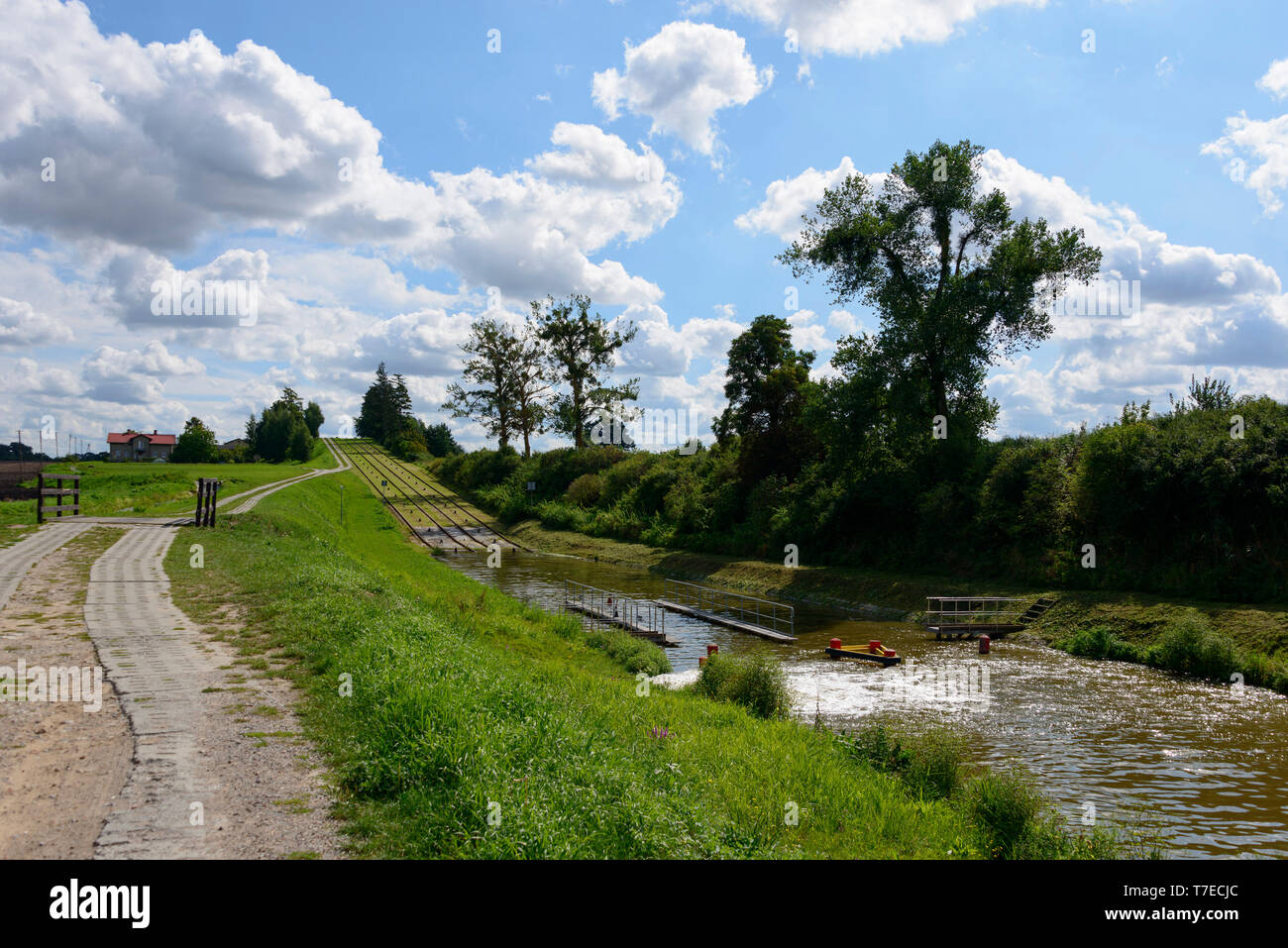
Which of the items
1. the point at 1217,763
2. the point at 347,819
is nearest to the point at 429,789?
the point at 347,819

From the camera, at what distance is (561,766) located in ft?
23.9

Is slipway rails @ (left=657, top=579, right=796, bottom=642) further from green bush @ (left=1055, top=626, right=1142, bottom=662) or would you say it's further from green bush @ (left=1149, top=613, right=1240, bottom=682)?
green bush @ (left=1149, top=613, right=1240, bottom=682)

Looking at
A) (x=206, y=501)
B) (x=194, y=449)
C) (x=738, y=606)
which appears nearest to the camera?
(x=206, y=501)

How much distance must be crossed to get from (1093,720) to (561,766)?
13.9 meters

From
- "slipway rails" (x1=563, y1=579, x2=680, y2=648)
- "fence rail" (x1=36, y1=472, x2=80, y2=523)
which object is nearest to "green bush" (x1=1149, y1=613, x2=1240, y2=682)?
"slipway rails" (x1=563, y1=579, x2=680, y2=648)

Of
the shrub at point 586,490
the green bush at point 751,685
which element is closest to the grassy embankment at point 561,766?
the green bush at point 751,685

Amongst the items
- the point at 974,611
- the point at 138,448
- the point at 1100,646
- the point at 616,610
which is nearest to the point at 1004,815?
the point at 1100,646

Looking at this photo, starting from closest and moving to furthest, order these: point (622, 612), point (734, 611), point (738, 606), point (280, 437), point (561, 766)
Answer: point (561, 766) → point (622, 612) → point (734, 611) → point (738, 606) → point (280, 437)

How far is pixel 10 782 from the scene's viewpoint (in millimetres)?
6656

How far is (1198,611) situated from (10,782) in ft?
86.2

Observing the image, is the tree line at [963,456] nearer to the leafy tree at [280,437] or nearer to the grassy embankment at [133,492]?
the grassy embankment at [133,492]

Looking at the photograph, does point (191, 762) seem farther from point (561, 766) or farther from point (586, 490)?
point (586, 490)
